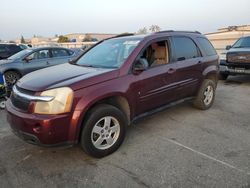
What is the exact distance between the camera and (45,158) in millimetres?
3441

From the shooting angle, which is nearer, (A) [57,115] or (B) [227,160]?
(A) [57,115]

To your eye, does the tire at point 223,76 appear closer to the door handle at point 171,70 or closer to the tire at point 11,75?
the door handle at point 171,70

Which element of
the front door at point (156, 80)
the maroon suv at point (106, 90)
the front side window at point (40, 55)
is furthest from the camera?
the front side window at point (40, 55)

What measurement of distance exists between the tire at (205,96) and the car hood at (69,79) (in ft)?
8.18

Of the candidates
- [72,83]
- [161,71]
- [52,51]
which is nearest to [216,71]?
[161,71]

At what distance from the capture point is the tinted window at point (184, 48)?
15.1 ft

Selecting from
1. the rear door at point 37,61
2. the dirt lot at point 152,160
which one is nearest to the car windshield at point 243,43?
the dirt lot at point 152,160

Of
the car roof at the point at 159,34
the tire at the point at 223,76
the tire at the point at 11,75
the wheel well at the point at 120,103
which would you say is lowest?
the tire at the point at 223,76

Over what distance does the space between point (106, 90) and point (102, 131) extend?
0.58 meters

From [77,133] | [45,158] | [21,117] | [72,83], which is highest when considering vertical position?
[72,83]

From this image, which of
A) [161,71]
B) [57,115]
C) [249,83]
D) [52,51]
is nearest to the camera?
[57,115]

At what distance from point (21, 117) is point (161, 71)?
2333 millimetres

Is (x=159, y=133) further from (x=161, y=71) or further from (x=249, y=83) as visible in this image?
(x=249, y=83)

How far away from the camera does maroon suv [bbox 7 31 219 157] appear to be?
117 inches
